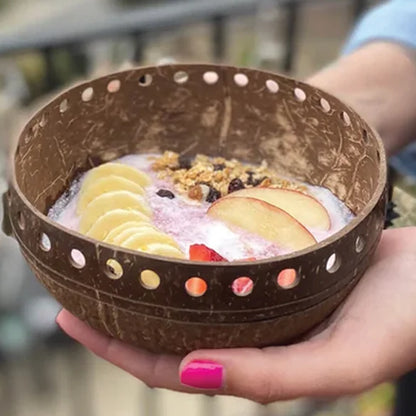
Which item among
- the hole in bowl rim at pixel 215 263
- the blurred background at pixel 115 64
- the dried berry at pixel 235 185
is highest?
the hole in bowl rim at pixel 215 263

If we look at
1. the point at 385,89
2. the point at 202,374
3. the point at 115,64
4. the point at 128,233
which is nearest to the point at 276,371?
the point at 202,374

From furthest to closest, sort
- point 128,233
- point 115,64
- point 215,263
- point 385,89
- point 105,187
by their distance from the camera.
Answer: point 115,64, point 385,89, point 105,187, point 128,233, point 215,263

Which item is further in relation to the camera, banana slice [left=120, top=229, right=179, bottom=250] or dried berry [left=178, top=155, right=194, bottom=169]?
dried berry [left=178, top=155, right=194, bottom=169]

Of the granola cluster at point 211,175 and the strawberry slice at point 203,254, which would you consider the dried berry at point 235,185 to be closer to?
the granola cluster at point 211,175

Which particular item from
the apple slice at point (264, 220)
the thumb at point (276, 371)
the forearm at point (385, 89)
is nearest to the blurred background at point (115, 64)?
the forearm at point (385, 89)

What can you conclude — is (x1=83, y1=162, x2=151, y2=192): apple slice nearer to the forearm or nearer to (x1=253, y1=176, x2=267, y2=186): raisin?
(x1=253, y1=176, x2=267, y2=186): raisin

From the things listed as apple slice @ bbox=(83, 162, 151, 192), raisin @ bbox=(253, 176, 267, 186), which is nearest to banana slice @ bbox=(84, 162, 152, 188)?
apple slice @ bbox=(83, 162, 151, 192)

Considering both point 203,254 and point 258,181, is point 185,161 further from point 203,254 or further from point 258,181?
point 203,254
